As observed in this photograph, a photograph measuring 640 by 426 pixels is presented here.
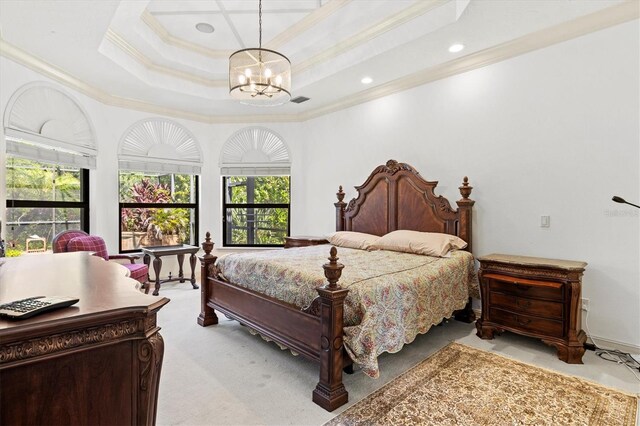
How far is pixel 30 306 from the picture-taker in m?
1.06

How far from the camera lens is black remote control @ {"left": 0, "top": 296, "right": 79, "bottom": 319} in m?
1.00

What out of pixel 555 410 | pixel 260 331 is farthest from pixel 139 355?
pixel 555 410

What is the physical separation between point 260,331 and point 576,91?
3582 mm

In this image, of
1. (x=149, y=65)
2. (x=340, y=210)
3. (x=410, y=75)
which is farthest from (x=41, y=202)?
(x=410, y=75)

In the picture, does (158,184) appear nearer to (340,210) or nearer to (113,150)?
(113,150)

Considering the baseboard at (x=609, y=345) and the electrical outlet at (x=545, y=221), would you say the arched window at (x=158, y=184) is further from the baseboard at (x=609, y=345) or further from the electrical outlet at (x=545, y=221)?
the baseboard at (x=609, y=345)

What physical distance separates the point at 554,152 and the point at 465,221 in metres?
1.06

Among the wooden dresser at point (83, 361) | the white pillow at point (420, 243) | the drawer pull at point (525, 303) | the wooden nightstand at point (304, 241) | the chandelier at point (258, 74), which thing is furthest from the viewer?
the wooden nightstand at point (304, 241)

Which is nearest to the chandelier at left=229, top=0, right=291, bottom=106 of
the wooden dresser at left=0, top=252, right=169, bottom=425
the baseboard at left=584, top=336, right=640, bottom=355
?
the wooden dresser at left=0, top=252, right=169, bottom=425

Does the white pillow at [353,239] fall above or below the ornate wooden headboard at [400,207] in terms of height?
below

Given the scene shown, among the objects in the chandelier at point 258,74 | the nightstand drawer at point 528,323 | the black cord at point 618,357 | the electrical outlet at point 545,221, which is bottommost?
the black cord at point 618,357

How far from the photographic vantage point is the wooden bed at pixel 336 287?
217 cm

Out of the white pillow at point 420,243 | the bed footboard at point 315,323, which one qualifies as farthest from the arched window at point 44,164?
the white pillow at point 420,243

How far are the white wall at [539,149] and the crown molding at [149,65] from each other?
102cm
